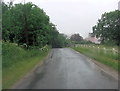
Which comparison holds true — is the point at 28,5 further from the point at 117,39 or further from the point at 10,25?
the point at 117,39

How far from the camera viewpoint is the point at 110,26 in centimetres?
5478

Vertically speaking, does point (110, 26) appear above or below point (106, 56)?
above

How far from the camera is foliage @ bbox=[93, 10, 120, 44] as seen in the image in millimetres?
52938

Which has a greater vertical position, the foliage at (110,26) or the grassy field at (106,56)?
the foliage at (110,26)

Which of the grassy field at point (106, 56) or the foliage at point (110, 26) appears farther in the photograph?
the foliage at point (110, 26)

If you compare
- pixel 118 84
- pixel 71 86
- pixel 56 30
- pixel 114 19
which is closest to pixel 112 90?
pixel 118 84

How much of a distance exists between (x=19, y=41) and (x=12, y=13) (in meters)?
4.88

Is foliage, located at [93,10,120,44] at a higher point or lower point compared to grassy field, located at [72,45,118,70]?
higher

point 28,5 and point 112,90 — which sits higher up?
point 28,5

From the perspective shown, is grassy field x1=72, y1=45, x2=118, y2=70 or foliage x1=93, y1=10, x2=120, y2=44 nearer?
grassy field x1=72, y1=45, x2=118, y2=70

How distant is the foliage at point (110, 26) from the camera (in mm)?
52938

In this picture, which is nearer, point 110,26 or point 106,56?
→ point 106,56

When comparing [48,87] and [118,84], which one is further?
[118,84]

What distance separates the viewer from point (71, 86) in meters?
6.54
